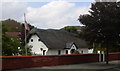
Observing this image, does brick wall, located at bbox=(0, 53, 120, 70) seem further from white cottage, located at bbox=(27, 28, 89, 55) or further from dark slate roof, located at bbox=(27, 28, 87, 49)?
dark slate roof, located at bbox=(27, 28, 87, 49)

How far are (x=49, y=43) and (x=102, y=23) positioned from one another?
24.7 metres

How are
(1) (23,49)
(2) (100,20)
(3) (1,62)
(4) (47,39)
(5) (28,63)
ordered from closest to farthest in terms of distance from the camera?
1. (3) (1,62)
2. (5) (28,63)
3. (2) (100,20)
4. (1) (23,49)
5. (4) (47,39)

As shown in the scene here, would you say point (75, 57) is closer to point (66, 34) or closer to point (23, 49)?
point (23, 49)

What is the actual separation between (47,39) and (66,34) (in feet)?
29.0

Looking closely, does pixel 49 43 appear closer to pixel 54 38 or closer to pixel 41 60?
pixel 54 38

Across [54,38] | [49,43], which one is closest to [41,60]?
[49,43]

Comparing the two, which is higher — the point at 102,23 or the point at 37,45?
the point at 102,23

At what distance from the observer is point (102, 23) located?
73.5 ft

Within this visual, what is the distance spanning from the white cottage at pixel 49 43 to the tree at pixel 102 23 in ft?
73.3

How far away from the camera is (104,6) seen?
901 inches

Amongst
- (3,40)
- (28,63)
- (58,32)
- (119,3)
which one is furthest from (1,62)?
(58,32)

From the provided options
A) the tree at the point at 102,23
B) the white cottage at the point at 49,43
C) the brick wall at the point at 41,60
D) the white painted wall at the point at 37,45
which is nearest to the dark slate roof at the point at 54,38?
the white cottage at the point at 49,43

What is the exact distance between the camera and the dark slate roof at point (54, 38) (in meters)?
46.3

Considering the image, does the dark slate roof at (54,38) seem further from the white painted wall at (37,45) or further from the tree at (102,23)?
the tree at (102,23)
